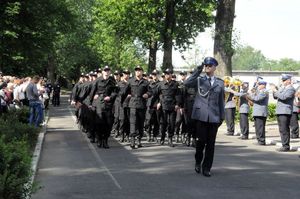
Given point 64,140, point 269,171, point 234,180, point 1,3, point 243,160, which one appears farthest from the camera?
point 1,3

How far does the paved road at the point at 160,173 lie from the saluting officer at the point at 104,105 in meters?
0.45

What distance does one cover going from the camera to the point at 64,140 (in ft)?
57.0

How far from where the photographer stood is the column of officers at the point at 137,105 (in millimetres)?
15117

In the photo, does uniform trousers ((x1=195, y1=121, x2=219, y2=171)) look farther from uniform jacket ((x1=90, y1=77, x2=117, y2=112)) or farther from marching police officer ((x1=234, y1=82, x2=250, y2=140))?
marching police officer ((x1=234, y1=82, x2=250, y2=140))

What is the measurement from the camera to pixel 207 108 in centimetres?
1002

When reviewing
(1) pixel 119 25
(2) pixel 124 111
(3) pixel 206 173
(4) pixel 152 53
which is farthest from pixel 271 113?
(4) pixel 152 53

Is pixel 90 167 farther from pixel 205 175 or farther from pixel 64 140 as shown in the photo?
pixel 64 140

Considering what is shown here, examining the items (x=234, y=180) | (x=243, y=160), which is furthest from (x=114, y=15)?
(x=234, y=180)

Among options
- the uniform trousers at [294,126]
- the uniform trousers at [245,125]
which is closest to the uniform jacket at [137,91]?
the uniform trousers at [245,125]

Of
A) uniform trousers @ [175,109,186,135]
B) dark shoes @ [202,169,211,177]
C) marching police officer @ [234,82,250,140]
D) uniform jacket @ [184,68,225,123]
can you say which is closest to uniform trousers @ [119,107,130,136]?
uniform trousers @ [175,109,186,135]

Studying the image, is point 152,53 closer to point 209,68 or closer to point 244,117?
point 244,117

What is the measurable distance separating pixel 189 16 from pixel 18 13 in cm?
1228

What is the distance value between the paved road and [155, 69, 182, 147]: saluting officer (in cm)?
75

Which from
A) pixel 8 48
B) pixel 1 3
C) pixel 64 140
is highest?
pixel 1 3
